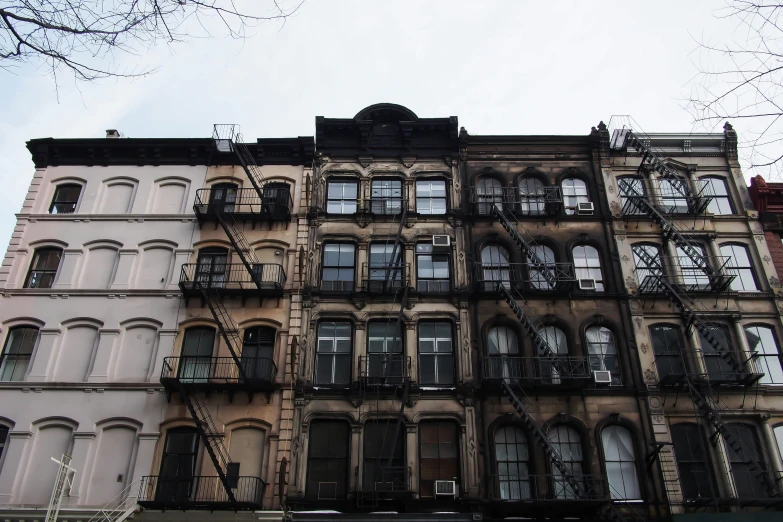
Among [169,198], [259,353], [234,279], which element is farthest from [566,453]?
[169,198]

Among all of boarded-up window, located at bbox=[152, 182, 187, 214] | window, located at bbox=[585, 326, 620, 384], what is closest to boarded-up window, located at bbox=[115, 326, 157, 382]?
boarded-up window, located at bbox=[152, 182, 187, 214]

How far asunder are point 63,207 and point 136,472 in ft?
38.5

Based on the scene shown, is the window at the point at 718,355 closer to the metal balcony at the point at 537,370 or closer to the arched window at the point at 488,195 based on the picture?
the metal balcony at the point at 537,370

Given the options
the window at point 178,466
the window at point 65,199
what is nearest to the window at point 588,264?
the window at point 178,466

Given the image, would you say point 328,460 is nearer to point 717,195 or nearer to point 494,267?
point 494,267

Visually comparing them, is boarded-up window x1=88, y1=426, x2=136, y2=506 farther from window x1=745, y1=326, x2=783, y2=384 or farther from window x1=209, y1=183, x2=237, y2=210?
window x1=745, y1=326, x2=783, y2=384

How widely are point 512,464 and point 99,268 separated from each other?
16547 millimetres

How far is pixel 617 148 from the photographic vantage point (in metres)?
26.2

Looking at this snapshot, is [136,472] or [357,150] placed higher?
[357,150]

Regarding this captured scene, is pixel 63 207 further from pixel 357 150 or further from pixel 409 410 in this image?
pixel 409 410

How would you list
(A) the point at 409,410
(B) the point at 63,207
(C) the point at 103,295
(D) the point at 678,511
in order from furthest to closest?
(B) the point at 63,207 → (C) the point at 103,295 → (A) the point at 409,410 → (D) the point at 678,511

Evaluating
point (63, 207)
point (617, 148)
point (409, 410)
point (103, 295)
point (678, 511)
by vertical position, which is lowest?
point (678, 511)

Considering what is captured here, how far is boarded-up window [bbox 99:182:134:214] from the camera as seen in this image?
1005 inches

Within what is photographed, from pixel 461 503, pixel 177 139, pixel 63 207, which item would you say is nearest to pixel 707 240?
pixel 461 503
